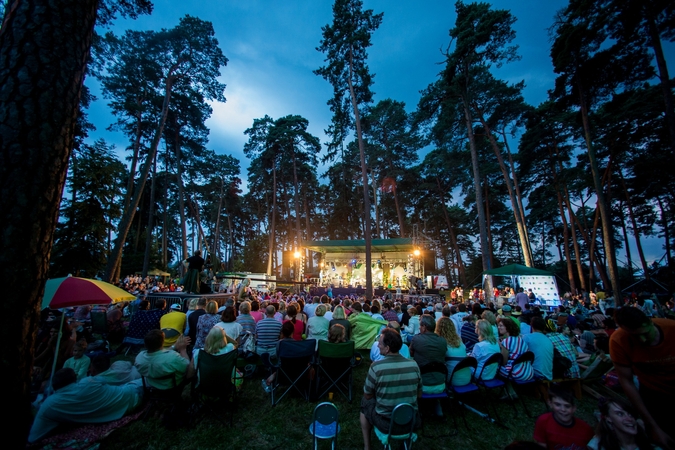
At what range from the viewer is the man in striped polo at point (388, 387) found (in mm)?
2354

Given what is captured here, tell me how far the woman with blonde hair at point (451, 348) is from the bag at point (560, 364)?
1.63 m

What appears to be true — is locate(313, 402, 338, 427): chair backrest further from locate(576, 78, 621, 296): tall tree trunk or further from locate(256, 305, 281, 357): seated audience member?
locate(576, 78, 621, 296): tall tree trunk

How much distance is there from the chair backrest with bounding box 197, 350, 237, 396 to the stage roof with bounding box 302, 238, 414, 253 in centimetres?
1497

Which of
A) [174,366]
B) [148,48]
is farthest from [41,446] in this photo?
[148,48]

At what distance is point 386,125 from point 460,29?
936 cm

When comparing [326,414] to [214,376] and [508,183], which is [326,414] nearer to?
[214,376]

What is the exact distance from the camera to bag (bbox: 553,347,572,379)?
3.87 m

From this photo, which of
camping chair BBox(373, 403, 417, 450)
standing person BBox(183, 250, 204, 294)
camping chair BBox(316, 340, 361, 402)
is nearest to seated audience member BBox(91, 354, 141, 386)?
camping chair BBox(316, 340, 361, 402)

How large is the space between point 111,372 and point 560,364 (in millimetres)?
5881

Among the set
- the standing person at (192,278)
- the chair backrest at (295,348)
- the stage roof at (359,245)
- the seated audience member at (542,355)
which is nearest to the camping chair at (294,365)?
the chair backrest at (295,348)

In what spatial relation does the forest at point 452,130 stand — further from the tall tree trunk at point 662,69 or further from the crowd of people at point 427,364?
the crowd of people at point 427,364

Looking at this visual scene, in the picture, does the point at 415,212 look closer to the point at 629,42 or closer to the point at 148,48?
the point at 629,42

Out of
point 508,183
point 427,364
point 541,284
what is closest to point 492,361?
point 427,364

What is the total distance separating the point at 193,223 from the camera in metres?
36.2
